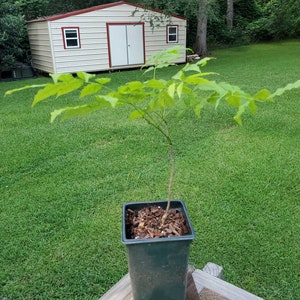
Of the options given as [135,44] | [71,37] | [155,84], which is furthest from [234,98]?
[135,44]

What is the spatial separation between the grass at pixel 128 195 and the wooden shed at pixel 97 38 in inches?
198

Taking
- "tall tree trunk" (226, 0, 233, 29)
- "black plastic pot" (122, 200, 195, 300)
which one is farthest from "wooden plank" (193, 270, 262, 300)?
"tall tree trunk" (226, 0, 233, 29)

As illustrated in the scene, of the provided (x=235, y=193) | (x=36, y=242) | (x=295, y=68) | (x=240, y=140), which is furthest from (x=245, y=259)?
(x=295, y=68)

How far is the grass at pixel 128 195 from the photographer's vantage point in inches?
80.6

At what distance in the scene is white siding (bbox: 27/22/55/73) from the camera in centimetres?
955

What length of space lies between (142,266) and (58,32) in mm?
9506

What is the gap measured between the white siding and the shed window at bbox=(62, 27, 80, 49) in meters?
0.50

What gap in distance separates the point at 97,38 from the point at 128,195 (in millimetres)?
8340

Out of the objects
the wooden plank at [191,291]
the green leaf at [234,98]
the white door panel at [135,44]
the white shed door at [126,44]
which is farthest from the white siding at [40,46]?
the green leaf at [234,98]

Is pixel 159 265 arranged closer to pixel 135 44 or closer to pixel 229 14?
pixel 135 44

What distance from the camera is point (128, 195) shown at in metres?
2.92

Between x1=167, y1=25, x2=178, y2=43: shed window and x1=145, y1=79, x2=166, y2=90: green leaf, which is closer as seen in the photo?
x1=145, y1=79, x2=166, y2=90: green leaf

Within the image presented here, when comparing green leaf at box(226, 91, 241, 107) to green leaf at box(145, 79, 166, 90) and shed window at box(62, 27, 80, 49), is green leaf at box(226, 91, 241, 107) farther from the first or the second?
shed window at box(62, 27, 80, 49)

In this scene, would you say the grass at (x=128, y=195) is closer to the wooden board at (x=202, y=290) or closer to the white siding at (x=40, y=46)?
the wooden board at (x=202, y=290)
